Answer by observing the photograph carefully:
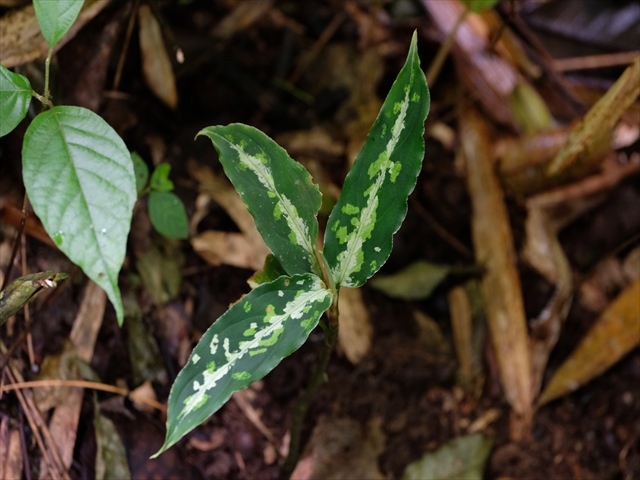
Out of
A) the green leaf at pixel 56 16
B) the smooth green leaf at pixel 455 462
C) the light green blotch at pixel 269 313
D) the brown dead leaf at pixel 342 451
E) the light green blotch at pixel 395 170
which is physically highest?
the green leaf at pixel 56 16

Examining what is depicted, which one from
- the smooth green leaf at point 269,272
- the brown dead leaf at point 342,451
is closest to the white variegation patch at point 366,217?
the smooth green leaf at point 269,272

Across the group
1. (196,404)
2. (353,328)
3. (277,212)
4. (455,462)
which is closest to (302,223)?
(277,212)

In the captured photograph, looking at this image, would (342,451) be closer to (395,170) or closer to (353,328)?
(353,328)

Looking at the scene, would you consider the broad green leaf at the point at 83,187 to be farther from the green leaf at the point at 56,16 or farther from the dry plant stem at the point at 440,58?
the dry plant stem at the point at 440,58

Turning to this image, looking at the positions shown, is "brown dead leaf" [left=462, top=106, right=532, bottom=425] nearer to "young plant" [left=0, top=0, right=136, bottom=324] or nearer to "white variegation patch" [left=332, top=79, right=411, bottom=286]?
"white variegation patch" [left=332, top=79, right=411, bottom=286]

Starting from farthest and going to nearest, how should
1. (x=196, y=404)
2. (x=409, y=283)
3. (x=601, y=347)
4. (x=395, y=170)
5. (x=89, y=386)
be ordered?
(x=409, y=283)
(x=601, y=347)
(x=89, y=386)
(x=395, y=170)
(x=196, y=404)

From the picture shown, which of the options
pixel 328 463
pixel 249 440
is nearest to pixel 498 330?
pixel 328 463
